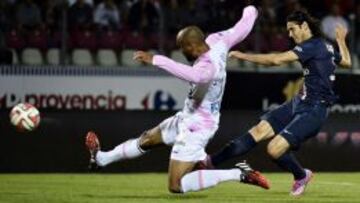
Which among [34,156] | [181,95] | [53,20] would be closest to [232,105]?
[181,95]

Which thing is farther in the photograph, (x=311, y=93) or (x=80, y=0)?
(x=80, y=0)

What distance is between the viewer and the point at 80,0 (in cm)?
1848

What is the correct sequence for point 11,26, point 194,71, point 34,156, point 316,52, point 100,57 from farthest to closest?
1. point 100,57
2. point 11,26
3. point 34,156
4. point 316,52
5. point 194,71

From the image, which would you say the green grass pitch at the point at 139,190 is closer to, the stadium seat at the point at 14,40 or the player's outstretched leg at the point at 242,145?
the player's outstretched leg at the point at 242,145

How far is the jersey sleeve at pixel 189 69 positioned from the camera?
32.6 ft

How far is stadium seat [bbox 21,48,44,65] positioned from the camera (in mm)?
18359

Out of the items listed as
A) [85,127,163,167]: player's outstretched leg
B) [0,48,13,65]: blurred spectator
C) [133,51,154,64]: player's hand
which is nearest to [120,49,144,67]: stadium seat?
[0,48,13,65]: blurred spectator

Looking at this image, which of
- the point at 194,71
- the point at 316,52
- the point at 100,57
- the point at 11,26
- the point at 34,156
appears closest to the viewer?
the point at 194,71

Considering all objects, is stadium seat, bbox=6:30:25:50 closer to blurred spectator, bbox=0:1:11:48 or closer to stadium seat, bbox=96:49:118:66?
blurred spectator, bbox=0:1:11:48

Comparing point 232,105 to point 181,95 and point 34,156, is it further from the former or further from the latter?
point 34,156

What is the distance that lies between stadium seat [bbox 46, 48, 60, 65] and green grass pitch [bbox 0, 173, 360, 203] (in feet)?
13.3

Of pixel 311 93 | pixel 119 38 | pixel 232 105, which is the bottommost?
pixel 232 105

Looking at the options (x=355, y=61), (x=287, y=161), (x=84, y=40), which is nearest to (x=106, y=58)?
(x=84, y=40)

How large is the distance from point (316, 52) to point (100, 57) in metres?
8.54
